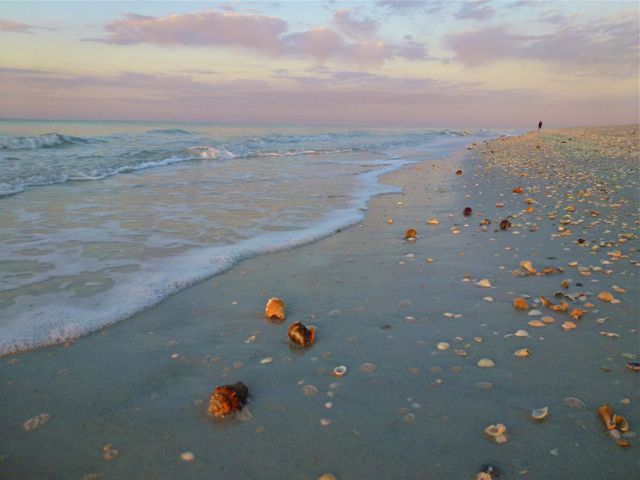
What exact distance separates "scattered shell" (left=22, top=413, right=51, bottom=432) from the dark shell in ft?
7.77

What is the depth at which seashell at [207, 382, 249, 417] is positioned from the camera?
2.43 m

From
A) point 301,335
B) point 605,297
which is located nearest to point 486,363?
point 301,335

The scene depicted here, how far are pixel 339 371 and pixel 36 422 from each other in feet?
5.91

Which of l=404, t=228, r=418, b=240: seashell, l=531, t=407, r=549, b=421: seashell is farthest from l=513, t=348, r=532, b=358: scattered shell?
l=404, t=228, r=418, b=240: seashell

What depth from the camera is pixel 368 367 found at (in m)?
2.89

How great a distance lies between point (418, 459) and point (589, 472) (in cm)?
75

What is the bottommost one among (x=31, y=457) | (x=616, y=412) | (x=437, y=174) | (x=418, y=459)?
(x=31, y=457)

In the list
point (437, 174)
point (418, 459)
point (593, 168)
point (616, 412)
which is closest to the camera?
point (418, 459)

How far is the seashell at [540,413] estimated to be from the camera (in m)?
2.30

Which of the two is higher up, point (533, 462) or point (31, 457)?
point (533, 462)

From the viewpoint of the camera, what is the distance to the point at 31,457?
2.19 metres

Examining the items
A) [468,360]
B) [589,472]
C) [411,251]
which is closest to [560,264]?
[411,251]

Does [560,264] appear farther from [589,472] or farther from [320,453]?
[320,453]

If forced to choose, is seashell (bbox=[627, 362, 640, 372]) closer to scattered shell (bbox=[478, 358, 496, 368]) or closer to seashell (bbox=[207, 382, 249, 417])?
scattered shell (bbox=[478, 358, 496, 368])
